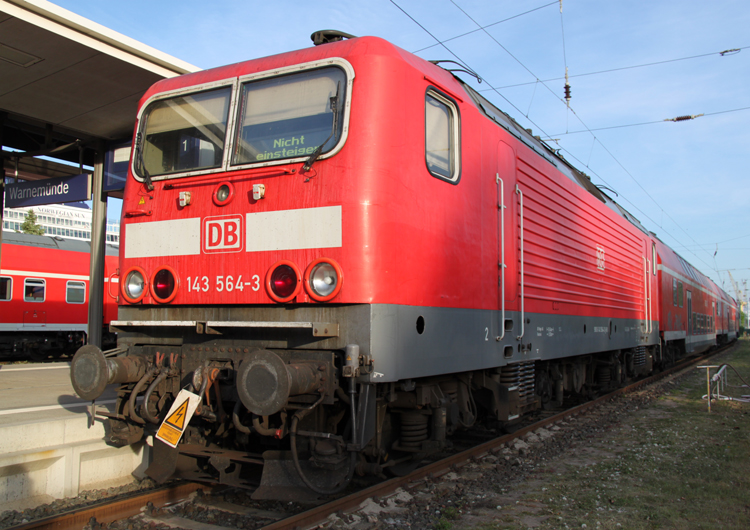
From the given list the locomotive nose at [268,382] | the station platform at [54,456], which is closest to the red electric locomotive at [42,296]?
the station platform at [54,456]

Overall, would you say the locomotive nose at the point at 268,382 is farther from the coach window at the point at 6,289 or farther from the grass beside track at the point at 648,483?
the coach window at the point at 6,289

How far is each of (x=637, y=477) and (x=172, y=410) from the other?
423 centimetres

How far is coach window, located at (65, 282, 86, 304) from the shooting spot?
17781 mm

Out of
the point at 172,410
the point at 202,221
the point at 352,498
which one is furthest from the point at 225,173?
the point at 352,498

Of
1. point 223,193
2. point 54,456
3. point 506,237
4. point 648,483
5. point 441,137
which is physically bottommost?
point 648,483

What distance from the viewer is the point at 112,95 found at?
8.44 meters

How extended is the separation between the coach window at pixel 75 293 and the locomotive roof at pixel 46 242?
3.55 feet

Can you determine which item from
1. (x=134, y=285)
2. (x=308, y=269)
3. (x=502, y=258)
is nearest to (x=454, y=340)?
(x=502, y=258)

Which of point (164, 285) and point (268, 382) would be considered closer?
point (268, 382)

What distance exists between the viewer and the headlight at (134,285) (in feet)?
16.6

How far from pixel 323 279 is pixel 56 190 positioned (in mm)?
7041

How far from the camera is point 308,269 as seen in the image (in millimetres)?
4285

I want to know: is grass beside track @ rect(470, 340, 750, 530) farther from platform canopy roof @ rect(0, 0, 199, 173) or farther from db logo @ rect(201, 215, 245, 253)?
platform canopy roof @ rect(0, 0, 199, 173)

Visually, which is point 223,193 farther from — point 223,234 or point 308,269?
point 308,269
